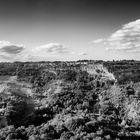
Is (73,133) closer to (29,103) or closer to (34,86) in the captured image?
(29,103)

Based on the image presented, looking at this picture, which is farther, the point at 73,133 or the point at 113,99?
the point at 113,99

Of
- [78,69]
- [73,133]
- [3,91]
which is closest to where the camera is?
[73,133]

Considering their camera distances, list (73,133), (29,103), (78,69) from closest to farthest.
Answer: (73,133) → (29,103) → (78,69)

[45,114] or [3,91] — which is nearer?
[45,114]

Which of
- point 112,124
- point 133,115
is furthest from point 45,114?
point 133,115

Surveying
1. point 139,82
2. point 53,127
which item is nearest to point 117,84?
point 139,82

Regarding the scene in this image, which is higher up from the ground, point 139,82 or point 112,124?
point 139,82

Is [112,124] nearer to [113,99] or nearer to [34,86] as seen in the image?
[113,99]
